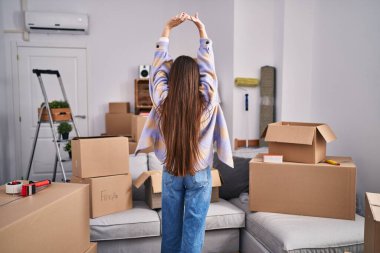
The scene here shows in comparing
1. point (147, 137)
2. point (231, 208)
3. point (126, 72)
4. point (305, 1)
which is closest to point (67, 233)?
point (147, 137)

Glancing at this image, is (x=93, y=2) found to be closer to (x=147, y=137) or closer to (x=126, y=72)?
(x=126, y=72)

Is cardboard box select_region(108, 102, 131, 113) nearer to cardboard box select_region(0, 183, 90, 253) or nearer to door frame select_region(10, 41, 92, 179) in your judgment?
door frame select_region(10, 41, 92, 179)

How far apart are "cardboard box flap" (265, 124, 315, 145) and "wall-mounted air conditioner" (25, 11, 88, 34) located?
336 centimetres

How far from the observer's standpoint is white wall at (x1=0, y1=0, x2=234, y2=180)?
461cm

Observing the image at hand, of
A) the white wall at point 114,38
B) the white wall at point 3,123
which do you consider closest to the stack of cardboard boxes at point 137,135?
the white wall at point 114,38

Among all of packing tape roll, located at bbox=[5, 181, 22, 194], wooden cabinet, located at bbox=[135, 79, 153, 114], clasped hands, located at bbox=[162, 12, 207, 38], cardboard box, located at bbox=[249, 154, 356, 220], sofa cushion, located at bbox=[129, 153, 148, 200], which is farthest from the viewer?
wooden cabinet, located at bbox=[135, 79, 153, 114]

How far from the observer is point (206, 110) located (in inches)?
65.5

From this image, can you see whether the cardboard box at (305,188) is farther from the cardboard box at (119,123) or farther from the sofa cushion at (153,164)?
the cardboard box at (119,123)

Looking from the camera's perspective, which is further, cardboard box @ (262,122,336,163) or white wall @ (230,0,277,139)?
white wall @ (230,0,277,139)

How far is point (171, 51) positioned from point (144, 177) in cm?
290

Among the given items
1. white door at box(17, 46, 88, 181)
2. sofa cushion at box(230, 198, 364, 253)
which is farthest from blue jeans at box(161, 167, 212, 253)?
white door at box(17, 46, 88, 181)

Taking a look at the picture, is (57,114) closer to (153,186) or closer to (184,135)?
(153,186)

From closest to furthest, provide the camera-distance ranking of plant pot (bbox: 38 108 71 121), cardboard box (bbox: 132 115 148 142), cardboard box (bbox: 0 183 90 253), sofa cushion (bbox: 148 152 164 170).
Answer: cardboard box (bbox: 0 183 90 253)
sofa cushion (bbox: 148 152 164 170)
plant pot (bbox: 38 108 71 121)
cardboard box (bbox: 132 115 148 142)

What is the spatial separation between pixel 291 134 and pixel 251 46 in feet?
6.00
